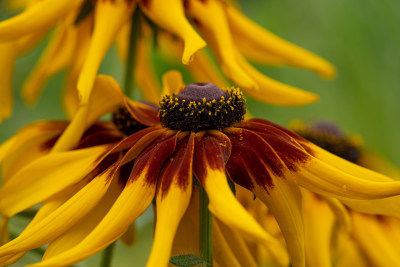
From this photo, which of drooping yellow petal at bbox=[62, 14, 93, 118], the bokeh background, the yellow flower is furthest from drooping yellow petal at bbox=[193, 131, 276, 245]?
the bokeh background

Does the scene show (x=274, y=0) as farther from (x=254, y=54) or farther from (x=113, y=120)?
(x=113, y=120)

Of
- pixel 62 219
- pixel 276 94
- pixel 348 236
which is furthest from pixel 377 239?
pixel 62 219

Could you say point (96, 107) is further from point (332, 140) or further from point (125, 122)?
point (332, 140)

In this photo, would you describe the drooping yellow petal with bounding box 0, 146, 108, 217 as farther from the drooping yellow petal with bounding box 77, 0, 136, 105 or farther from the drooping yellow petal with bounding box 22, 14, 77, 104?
the drooping yellow petal with bounding box 22, 14, 77, 104

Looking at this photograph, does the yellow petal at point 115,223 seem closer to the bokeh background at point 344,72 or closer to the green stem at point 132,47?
the green stem at point 132,47

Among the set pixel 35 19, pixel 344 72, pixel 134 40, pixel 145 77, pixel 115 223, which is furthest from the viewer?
pixel 344 72

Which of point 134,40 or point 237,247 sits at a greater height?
point 134,40

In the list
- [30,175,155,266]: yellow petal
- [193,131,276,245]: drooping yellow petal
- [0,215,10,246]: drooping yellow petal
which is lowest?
[0,215,10,246]: drooping yellow petal
